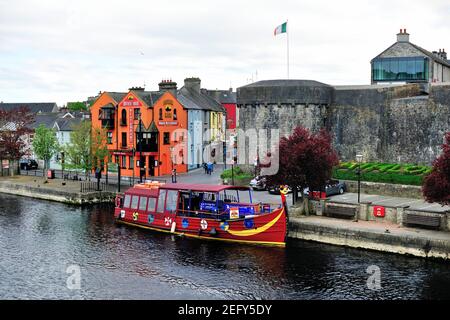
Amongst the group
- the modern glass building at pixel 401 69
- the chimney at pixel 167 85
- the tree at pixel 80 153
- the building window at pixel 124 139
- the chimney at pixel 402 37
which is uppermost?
the chimney at pixel 402 37

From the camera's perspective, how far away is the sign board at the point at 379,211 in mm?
35531

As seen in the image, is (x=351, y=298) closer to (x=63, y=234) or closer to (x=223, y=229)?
(x=223, y=229)

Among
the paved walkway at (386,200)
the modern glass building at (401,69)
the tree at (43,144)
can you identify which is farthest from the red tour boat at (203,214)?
the modern glass building at (401,69)

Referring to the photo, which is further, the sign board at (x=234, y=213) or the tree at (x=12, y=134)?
the tree at (x=12, y=134)

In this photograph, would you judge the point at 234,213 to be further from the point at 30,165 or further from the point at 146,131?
the point at 30,165

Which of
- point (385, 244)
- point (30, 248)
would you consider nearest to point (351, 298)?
point (385, 244)

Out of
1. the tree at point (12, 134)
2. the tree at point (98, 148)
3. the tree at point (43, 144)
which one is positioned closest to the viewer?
the tree at point (98, 148)

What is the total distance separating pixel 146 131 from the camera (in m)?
63.6

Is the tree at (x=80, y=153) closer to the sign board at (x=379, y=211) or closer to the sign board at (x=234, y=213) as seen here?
the sign board at (x=234, y=213)

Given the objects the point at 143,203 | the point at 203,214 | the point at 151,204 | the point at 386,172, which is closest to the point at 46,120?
the point at 143,203

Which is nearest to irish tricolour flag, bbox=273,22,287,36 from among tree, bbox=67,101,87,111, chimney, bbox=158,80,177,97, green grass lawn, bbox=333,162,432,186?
green grass lawn, bbox=333,162,432,186

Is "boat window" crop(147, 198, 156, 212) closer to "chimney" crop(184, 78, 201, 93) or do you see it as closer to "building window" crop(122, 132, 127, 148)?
"building window" crop(122, 132, 127, 148)

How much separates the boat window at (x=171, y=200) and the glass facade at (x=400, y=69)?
38.4 metres
